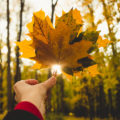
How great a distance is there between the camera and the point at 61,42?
0.71 metres

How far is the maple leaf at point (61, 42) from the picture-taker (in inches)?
27.6

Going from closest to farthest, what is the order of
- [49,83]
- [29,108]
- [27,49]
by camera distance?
[29,108] → [49,83] → [27,49]

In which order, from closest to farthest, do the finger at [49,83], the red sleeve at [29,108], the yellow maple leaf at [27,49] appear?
1. the red sleeve at [29,108]
2. the finger at [49,83]
3. the yellow maple leaf at [27,49]

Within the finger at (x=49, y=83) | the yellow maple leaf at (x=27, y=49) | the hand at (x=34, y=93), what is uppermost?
the yellow maple leaf at (x=27, y=49)

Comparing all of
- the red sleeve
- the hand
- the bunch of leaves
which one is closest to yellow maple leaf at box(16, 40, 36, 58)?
the bunch of leaves

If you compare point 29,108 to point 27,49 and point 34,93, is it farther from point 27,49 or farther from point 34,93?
point 27,49

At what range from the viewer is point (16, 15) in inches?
393

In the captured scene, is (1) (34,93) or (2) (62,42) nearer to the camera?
(1) (34,93)

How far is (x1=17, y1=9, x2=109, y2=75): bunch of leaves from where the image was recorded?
2.31ft

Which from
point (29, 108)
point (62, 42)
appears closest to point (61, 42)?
point (62, 42)

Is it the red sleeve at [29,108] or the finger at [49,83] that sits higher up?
the finger at [49,83]

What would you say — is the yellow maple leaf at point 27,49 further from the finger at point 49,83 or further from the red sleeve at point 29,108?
the red sleeve at point 29,108

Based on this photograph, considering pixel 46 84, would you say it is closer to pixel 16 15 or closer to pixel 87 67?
pixel 87 67

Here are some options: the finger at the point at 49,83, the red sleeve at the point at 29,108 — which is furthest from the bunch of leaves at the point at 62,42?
the red sleeve at the point at 29,108
